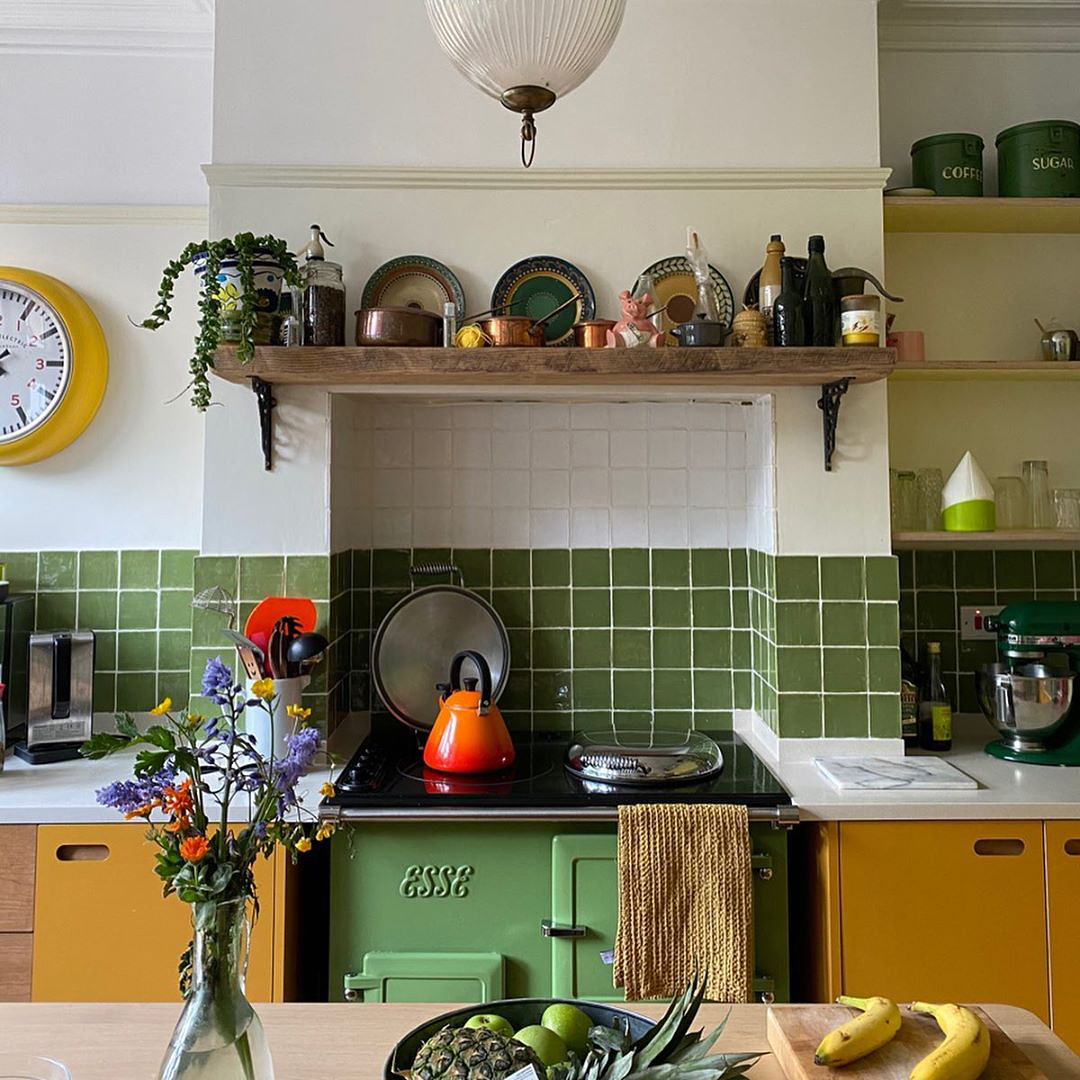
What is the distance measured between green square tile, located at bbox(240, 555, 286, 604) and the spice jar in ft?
4.63

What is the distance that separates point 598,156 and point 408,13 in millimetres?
575

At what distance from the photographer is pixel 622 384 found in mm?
2252

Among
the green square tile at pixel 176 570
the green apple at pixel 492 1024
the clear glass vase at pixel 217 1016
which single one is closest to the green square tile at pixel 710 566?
the green square tile at pixel 176 570

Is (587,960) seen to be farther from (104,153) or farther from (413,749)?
(104,153)

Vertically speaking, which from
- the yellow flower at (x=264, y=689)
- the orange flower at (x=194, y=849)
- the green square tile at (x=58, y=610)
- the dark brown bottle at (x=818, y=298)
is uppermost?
the dark brown bottle at (x=818, y=298)

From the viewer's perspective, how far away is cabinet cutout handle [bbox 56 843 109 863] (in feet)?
6.28

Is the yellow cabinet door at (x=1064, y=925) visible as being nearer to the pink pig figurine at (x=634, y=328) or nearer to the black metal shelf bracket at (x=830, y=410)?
the black metal shelf bracket at (x=830, y=410)

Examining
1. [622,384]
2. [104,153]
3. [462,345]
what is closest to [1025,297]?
[622,384]

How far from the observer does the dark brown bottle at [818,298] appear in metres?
2.17

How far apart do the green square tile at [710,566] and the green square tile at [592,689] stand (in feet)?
1.19

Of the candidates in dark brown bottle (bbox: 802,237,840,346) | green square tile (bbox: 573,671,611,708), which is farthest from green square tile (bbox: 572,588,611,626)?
dark brown bottle (bbox: 802,237,840,346)

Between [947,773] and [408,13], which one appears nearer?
[947,773]

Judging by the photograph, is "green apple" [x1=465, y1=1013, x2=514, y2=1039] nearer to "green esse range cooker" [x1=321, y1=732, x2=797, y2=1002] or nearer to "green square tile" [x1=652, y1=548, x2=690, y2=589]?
"green esse range cooker" [x1=321, y1=732, x2=797, y2=1002]

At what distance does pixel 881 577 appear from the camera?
227cm
